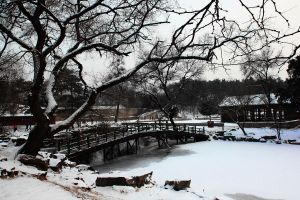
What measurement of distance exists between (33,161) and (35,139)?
0.99 metres

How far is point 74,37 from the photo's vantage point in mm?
13500

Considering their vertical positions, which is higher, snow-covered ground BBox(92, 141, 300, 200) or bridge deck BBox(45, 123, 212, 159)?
bridge deck BBox(45, 123, 212, 159)

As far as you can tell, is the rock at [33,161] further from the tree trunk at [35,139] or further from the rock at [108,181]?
the rock at [108,181]

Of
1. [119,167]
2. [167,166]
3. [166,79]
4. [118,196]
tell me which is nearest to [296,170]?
[167,166]

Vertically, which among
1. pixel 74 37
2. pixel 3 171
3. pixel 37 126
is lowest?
pixel 3 171

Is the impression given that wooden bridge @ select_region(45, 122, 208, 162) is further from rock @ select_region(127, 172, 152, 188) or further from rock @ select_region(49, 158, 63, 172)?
rock @ select_region(127, 172, 152, 188)

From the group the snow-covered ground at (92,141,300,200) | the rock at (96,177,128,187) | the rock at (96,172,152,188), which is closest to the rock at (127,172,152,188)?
the rock at (96,172,152,188)

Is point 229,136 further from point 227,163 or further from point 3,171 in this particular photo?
point 3,171

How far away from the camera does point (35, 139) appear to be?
11.4 metres

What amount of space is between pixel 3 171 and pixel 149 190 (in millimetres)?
4173

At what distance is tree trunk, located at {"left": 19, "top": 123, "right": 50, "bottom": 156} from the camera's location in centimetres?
1133

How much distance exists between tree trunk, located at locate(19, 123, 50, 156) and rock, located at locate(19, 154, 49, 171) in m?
0.71

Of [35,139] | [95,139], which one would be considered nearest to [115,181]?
[35,139]

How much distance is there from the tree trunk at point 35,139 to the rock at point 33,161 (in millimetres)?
710
